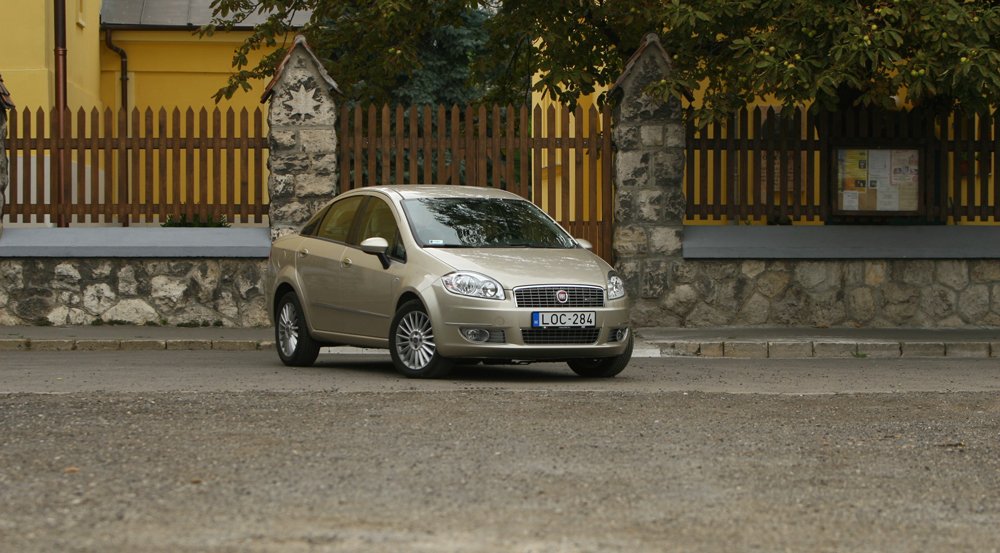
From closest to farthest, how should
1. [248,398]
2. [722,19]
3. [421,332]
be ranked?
[248,398] < [421,332] < [722,19]

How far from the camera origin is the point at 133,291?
58.6 feet

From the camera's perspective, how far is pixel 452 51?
41.6 meters

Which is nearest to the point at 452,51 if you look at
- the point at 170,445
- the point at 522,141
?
the point at 522,141

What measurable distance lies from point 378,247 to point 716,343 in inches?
189

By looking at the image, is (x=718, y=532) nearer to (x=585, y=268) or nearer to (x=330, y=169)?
(x=585, y=268)

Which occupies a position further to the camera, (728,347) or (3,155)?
(3,155)

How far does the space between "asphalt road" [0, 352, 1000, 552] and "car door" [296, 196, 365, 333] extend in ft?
4.28

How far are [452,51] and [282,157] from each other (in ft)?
79.4

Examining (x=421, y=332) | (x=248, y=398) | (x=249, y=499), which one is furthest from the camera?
(x=421, y=332)

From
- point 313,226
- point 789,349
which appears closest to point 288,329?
point 313,226

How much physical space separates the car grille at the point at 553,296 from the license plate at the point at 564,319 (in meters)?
0.07

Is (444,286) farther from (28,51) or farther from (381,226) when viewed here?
(28,51)

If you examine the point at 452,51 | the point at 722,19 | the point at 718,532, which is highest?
the point at 452,51

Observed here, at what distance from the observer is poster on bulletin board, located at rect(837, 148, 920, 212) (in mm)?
18172
